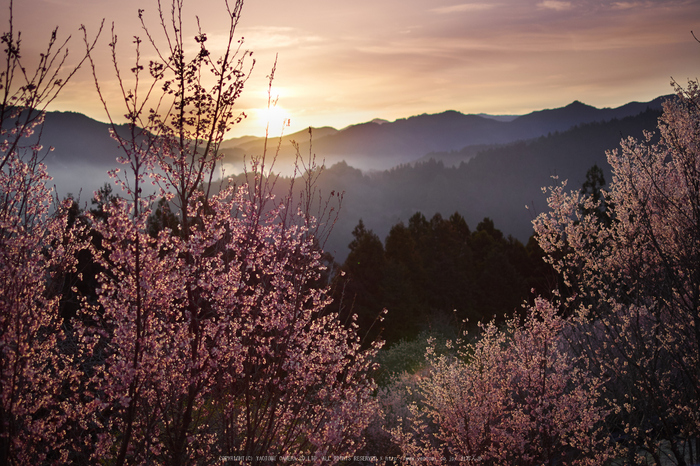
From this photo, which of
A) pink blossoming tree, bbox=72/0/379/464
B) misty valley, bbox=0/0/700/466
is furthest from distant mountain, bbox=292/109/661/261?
pink blossoming tree, bbox=72/0/379/464

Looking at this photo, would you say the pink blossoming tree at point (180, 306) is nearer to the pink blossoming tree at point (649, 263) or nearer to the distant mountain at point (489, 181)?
the pink blossoming tree at point (649, 263)

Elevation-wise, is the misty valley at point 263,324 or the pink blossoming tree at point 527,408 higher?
the misty valley at point 263,324

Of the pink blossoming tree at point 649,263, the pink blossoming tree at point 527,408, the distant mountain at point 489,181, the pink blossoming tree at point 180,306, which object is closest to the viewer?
the pink blossoming tree at point 180,306

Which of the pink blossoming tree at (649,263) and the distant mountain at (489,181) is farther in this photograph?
the distant mountain at (489,181)

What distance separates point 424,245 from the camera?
1651 inches

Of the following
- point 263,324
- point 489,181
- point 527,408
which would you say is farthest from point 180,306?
point 489,181

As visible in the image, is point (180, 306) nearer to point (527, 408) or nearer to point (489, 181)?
point (527, 408)

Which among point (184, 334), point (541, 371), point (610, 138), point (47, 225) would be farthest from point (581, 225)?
point (610, 138)

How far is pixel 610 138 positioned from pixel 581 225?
545ft

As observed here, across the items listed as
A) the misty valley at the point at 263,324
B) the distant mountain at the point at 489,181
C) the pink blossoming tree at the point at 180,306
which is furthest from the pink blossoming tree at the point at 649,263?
the distant mountain at the point at 489,181

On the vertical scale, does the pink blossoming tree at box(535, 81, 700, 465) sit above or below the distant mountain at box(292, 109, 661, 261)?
below

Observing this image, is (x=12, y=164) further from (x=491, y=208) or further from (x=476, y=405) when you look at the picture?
(x=491, y=208)

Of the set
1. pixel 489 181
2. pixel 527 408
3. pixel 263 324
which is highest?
pixel 489 181

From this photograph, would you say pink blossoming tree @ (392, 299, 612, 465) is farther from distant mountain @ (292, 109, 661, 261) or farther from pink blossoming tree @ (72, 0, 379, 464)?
distant mountain @ (292, 109, 661, 261)
